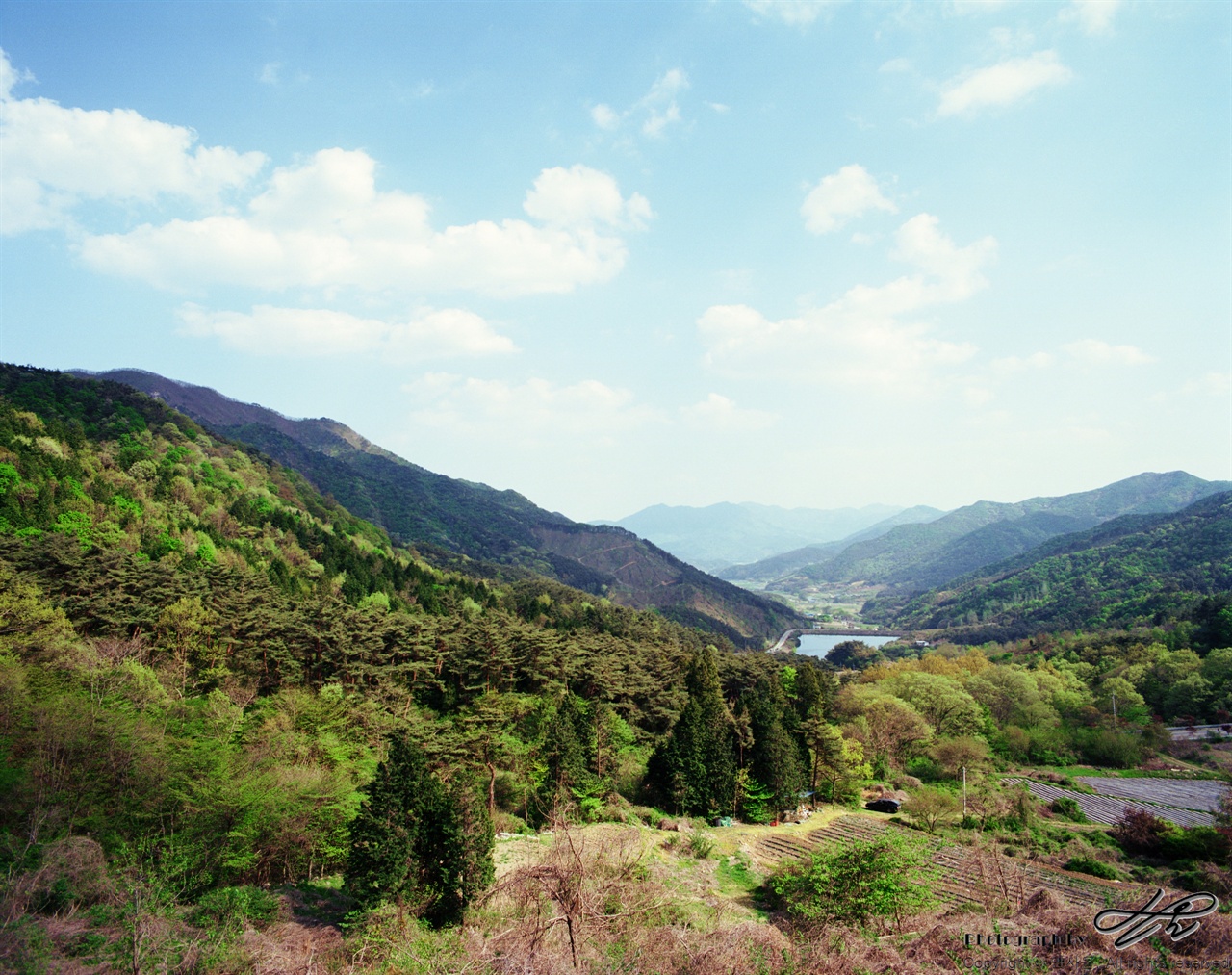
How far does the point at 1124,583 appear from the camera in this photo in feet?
500

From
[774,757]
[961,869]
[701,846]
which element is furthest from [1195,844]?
[701,846]

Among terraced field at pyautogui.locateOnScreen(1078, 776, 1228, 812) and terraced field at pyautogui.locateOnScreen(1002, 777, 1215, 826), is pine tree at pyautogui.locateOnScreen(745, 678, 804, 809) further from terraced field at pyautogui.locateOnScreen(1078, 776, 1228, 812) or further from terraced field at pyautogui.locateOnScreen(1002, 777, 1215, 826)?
terraced field at pyautogui.locateOnScreen(1078, 776, 1228, 812)

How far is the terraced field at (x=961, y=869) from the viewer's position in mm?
22031

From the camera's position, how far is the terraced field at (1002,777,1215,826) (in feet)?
A: 146

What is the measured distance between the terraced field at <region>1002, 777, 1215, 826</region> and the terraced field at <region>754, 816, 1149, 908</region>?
1669 centimetres

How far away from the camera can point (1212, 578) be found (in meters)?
132

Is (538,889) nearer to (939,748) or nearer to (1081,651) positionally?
(939,748)

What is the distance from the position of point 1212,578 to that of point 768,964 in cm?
17168

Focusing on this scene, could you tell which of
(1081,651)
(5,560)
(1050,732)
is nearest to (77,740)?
(5,560)

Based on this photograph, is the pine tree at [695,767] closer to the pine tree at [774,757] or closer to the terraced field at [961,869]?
the pine tree at [774,757]

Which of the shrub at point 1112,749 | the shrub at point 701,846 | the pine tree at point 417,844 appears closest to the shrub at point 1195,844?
the shrub at point 701,846

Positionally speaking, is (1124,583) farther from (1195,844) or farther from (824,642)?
(1195,844)

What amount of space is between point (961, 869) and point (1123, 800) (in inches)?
1222

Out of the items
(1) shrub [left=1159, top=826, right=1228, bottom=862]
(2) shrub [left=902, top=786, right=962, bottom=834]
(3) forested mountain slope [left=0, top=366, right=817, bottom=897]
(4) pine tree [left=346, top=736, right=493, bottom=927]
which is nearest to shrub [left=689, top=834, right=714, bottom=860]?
(3) forested mountain slope [left=0, top=366, right=817, bottom=897]
